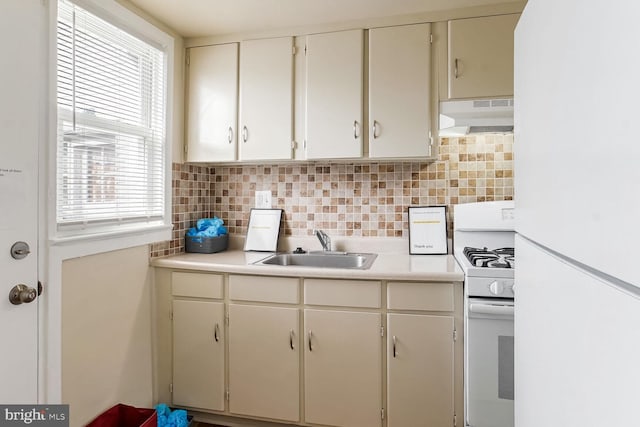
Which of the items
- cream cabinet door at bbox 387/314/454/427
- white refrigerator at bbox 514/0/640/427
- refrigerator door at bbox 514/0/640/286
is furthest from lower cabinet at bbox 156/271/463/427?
refrigerator door at bbox 514/0/640/286

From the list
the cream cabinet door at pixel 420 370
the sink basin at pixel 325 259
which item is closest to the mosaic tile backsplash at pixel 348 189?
the sink basin at pixel 325 259

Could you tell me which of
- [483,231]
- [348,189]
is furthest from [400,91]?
[483,231]

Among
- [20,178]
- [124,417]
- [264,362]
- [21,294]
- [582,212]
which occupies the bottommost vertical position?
[124,417]

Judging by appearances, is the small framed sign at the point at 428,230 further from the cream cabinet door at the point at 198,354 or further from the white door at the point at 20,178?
the white door at the point at 20,178

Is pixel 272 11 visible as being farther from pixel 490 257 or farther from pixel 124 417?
pixel 124 417

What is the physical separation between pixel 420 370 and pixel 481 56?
5.69 ft

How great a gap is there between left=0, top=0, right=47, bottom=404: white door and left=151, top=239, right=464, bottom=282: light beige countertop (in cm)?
83

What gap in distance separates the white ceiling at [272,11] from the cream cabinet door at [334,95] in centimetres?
13

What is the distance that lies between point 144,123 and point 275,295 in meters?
1.26

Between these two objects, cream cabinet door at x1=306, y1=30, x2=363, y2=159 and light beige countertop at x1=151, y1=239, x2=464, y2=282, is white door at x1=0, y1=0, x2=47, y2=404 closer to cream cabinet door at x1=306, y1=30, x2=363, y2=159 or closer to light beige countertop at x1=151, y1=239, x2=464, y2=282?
light beige countertop at x1=151, y1=239, x2=464, y2=282

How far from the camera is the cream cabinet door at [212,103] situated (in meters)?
2.56

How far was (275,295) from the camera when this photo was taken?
7.02 feet

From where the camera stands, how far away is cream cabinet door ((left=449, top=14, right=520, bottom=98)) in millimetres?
2162

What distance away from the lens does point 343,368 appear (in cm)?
205
